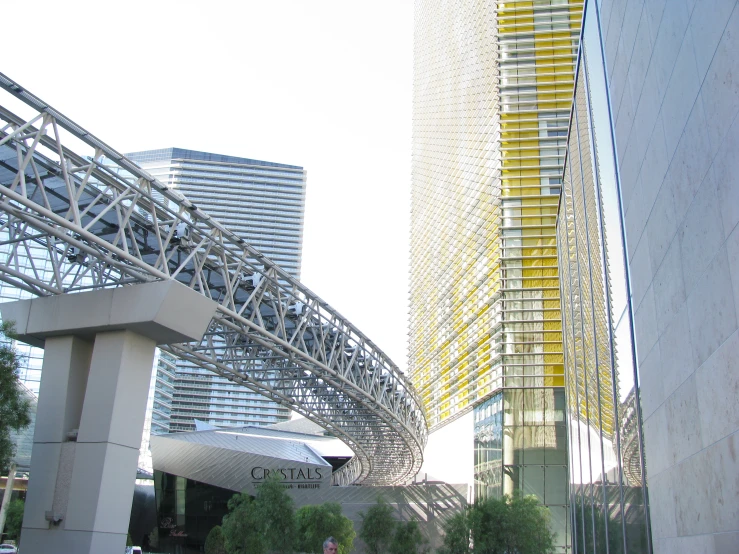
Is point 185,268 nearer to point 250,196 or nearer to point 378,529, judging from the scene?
point 378,529

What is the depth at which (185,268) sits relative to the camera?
2884 cm

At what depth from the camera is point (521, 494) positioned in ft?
170

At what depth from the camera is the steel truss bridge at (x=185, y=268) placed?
66.5ft

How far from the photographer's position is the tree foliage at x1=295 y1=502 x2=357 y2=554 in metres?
47.8

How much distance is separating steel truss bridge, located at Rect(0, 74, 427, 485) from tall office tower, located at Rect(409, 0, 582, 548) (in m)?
6.49

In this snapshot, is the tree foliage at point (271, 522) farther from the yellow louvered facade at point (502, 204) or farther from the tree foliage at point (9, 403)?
the tree foliage at point (9, 403)

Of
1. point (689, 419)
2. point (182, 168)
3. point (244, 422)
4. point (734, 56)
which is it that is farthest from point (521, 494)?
point (182, 168)

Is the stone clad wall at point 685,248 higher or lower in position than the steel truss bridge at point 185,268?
lower

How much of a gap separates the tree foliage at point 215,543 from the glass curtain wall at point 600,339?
4606 centimetres

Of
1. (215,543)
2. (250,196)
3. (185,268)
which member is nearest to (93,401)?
(185,268)

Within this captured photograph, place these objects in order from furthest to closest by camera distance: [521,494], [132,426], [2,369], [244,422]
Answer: [244,422] < [521,494] < [132,426] < [2,369]

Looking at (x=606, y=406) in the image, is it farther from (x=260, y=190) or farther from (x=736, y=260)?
(x=260, y=190)

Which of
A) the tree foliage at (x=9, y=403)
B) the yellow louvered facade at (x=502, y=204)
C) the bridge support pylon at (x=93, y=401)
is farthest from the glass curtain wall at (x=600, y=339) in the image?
the yellow louvered facade at (x=502, y=204)

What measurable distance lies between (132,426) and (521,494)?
117ft
